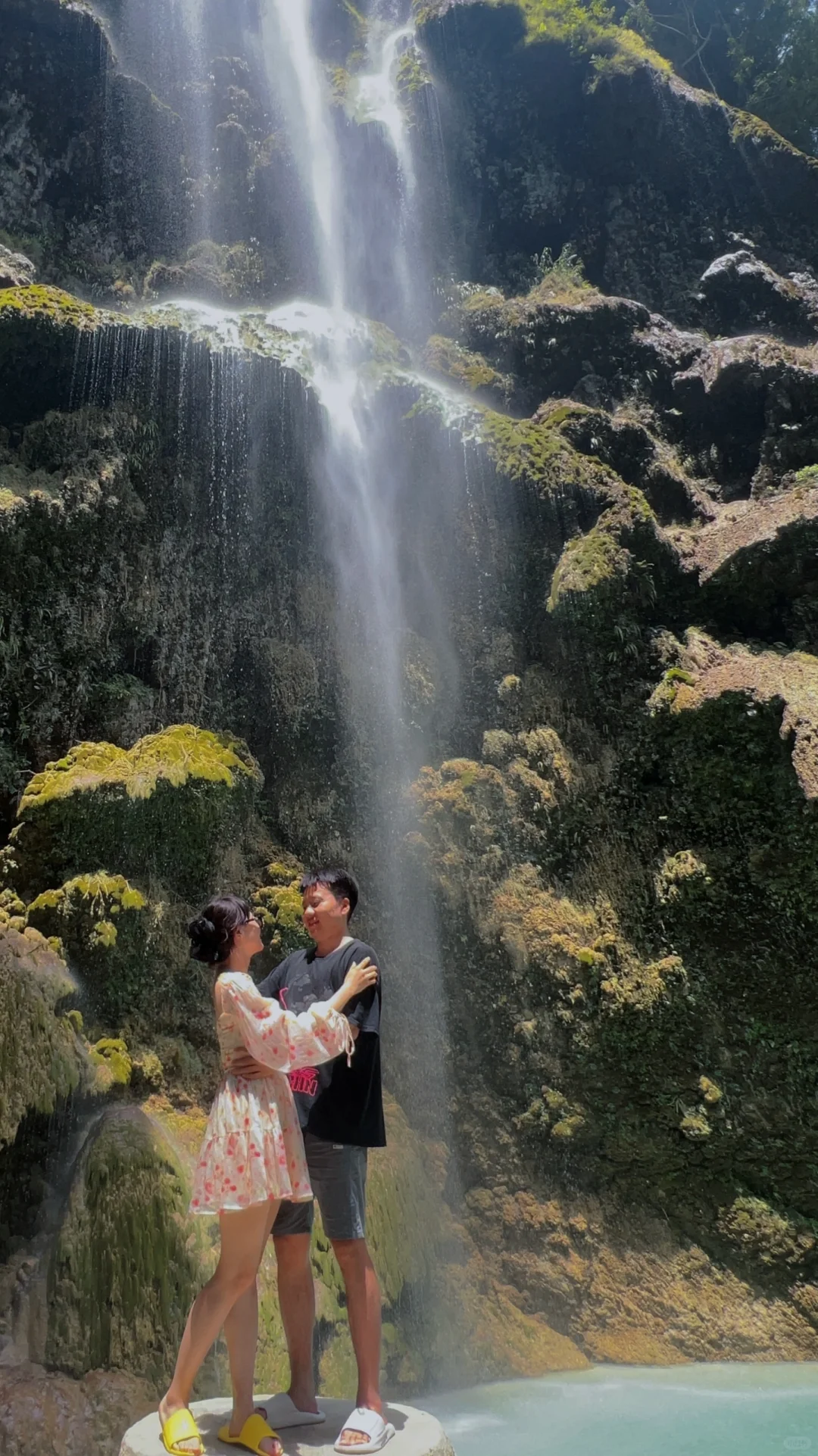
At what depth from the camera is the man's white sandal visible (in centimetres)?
273

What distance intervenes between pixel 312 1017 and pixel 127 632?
7.10 metres

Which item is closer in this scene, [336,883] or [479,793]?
[336,883]

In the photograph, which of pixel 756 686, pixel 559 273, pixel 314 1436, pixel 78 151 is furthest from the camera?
pixel 559 273

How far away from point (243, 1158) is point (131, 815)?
5023 millimetres

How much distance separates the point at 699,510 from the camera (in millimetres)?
11445

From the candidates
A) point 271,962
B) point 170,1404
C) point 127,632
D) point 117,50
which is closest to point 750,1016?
point 271,962

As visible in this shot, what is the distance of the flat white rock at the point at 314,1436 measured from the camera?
2.71m

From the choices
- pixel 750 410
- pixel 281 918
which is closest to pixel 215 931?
pixel 281 918

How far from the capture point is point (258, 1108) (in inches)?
117

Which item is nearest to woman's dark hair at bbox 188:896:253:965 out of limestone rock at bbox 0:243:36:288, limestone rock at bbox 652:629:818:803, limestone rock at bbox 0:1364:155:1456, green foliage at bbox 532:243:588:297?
limestone rock at bbox 0:1364:155:1456

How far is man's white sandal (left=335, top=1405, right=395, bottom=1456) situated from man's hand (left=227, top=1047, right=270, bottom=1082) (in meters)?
1.09

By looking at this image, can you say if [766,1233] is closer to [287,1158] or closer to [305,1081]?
[305,1081]

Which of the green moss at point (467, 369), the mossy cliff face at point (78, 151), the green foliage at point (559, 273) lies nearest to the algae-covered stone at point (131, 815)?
the green moss at point (467, 369)

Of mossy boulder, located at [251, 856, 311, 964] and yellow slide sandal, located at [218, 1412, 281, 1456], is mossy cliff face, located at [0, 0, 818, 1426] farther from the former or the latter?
yellow slide sandal, located at [218, 1412, 281, 1456]
